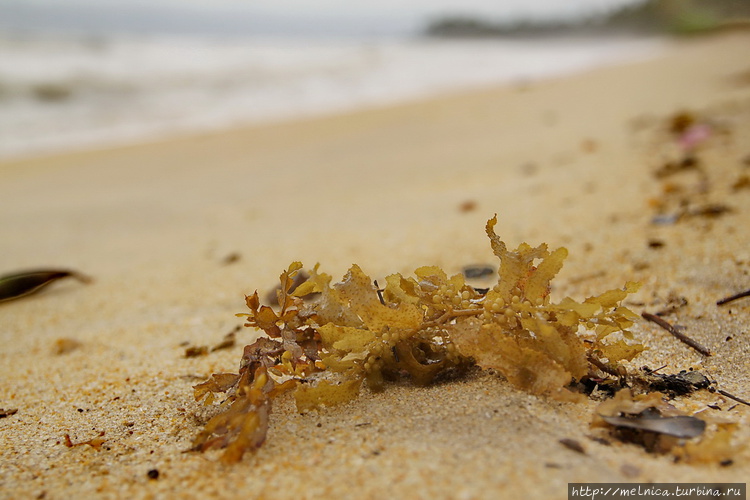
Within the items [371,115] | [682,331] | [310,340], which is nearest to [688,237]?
[682,331]

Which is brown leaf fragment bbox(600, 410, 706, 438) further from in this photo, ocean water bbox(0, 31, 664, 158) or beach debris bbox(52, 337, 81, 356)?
ocean water bbox(0, 31, 664, 158)

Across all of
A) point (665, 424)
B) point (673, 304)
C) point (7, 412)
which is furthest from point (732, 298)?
point (7, 412)

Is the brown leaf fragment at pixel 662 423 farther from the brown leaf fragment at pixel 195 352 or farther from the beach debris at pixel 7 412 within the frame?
the beach debris at pixel 7 412

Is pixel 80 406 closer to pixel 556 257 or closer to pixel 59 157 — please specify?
pixel 556 257

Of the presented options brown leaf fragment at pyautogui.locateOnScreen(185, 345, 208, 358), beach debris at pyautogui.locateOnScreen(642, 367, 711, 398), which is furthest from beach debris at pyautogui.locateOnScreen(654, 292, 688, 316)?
brown leaf fragment at pyautogui.locateOnScreen(185, 345, 208, 358)

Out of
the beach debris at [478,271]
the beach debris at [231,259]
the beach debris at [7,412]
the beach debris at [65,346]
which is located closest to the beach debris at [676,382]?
the beach debris at [478,271]

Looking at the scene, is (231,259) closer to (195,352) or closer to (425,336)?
(195,352)
